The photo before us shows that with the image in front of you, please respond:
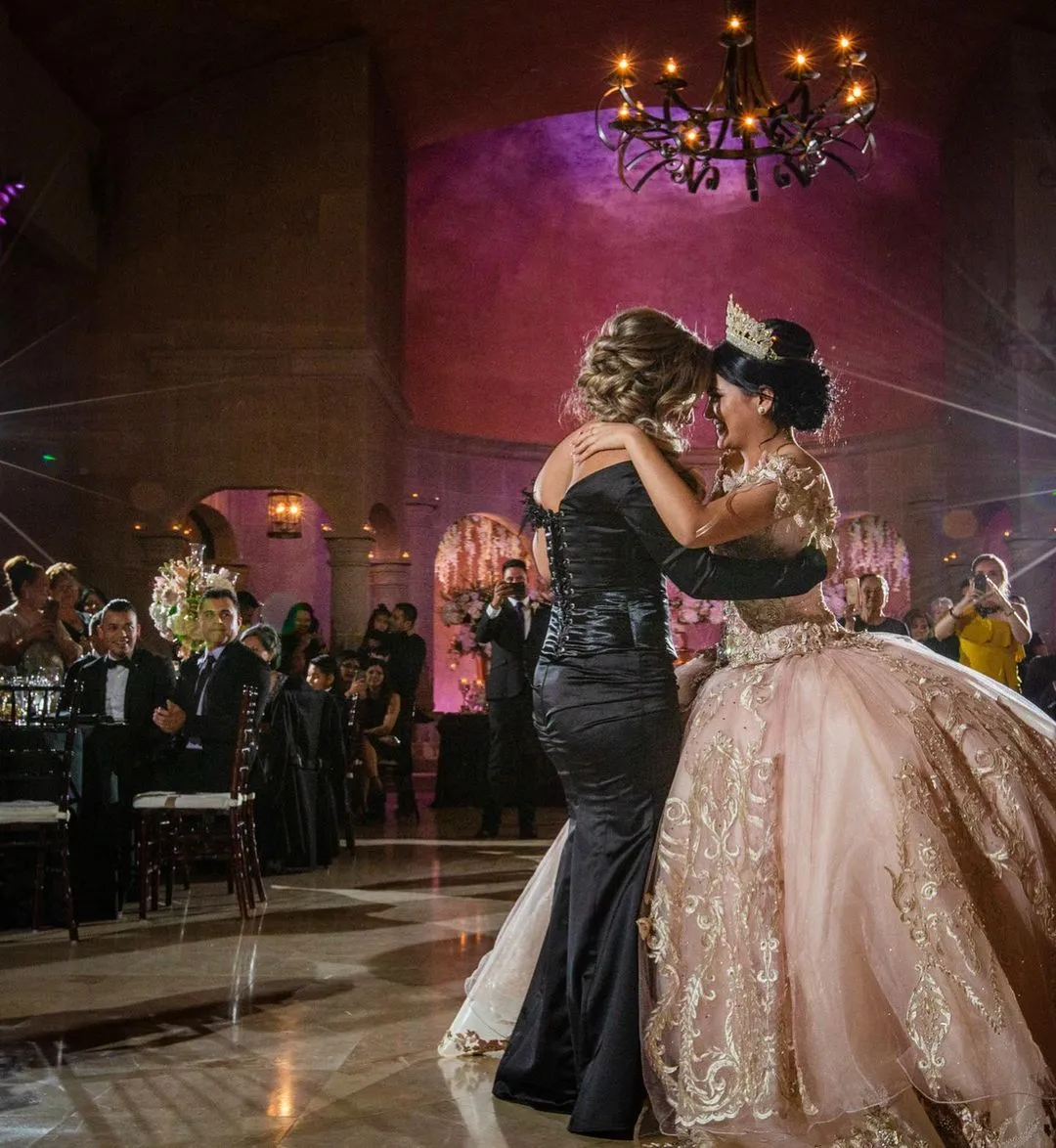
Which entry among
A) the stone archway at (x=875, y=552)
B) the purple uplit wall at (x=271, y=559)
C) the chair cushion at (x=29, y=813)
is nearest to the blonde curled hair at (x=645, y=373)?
the chair cushion at (x=29, y=813)

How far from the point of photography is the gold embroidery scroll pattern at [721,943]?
245 centimetres

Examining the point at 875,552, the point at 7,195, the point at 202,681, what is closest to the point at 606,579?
the point at 202,681

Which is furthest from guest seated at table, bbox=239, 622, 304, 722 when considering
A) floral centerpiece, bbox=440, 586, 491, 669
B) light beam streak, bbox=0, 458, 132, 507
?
light beam streak, bbox=0, 458, 132, 507

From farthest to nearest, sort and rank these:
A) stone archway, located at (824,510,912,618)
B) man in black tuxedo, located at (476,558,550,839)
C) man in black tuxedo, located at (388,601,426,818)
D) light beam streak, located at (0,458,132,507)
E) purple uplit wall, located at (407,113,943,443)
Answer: purple uplit wall, located at (407,113,943,443)
stone archway, located at (824,510,912,618)
light beam streak, located at (0,458,132,507)
man in black tuxedo, located at (388,601,426,818)
man in black tuxedo, located at (476,558,550,839)

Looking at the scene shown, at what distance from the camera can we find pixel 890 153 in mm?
17344

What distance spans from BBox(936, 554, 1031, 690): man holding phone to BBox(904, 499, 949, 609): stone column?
917cm

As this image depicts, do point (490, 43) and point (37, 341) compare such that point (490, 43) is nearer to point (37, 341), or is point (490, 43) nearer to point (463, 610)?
point (37, 341)

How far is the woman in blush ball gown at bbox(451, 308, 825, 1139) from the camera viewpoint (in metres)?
2.63

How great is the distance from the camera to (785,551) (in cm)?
287

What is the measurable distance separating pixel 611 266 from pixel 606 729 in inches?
621

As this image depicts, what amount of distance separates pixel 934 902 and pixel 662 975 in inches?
21.3

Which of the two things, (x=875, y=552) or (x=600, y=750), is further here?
(x=875, y=552)

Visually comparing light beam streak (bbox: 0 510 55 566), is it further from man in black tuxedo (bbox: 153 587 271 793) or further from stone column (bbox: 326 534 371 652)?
man in black tuxedo (bbox: 153 587 271 793)

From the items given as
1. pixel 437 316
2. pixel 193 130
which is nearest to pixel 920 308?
pixel 437 316
